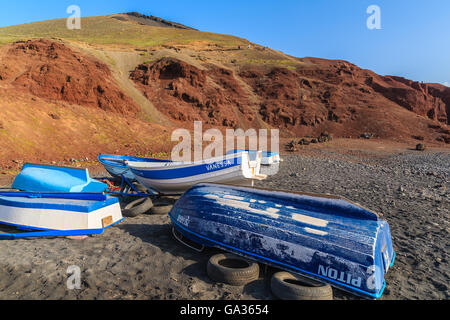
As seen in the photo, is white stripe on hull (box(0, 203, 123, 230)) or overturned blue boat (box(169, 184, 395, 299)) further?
white stripe on hull (box(0, 203, 123, 230))

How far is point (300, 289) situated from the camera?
3.69 metres

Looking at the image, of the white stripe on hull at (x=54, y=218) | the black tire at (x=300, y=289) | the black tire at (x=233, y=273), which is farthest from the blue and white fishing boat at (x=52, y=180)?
the black tire at (x=300, y=289)

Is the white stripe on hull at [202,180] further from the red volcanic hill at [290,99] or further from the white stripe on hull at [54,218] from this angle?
the red volcanic hill at [290,99]

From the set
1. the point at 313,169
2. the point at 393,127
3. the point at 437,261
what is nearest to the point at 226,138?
the point at 313,169

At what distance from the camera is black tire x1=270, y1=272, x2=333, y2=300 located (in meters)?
3.66

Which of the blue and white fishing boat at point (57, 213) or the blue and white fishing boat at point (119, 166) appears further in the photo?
the blue and white fishing boat at point (119, 166)

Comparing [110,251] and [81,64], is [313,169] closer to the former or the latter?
[110,251]

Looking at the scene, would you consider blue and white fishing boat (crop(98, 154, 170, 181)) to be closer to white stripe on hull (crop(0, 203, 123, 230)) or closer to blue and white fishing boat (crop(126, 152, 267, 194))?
blue and white fishing boat (crop(126, 152, 267, 194))

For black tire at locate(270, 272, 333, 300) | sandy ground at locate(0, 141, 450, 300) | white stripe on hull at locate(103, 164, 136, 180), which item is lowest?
sandy ground at locate(0, 141, 450, 300)

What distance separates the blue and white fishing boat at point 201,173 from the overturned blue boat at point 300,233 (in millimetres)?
1992

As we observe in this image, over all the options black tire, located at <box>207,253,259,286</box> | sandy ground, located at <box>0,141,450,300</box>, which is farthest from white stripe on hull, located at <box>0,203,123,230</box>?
black tire, located at <box>207,253,259,286</box>

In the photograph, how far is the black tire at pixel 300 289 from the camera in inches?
144

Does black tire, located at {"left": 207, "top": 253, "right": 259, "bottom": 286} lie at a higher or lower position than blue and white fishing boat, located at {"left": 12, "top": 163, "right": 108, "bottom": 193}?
lower

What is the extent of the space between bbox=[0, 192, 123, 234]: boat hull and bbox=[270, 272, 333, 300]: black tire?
4072mm
